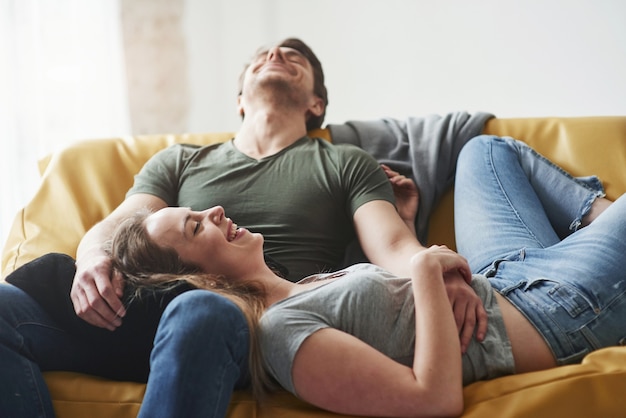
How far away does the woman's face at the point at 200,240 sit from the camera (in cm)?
142

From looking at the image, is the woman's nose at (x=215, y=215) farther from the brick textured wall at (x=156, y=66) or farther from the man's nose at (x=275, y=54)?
the brick textured wall at (x=156, y=66)

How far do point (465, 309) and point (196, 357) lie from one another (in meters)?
0.50

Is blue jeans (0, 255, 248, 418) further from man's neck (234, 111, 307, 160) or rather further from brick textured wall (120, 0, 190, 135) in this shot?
brick textured wall (120, 0, 190, 135)

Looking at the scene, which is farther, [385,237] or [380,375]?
[385,237]

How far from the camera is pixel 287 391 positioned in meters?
1.29

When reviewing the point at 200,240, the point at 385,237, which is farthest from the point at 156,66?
the point at 200,240

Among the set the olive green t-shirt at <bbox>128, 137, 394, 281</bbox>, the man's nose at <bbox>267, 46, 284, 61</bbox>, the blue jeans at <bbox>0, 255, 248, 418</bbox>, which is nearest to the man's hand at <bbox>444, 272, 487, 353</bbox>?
the blue jeans at <bbox>0, 255, 248, 418</bbox>

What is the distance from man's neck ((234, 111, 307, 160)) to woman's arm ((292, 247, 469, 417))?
3.18 ft

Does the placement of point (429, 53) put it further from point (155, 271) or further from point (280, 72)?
point (155, 271)

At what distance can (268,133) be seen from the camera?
2117mm

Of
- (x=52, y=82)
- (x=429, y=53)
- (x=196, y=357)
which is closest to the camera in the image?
(x=196, y=357)

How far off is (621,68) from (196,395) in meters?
2.03

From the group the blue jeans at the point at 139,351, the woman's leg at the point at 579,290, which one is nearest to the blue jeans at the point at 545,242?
the woman's leg at the point at 579,290

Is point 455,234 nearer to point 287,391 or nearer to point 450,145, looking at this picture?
point 450,145
